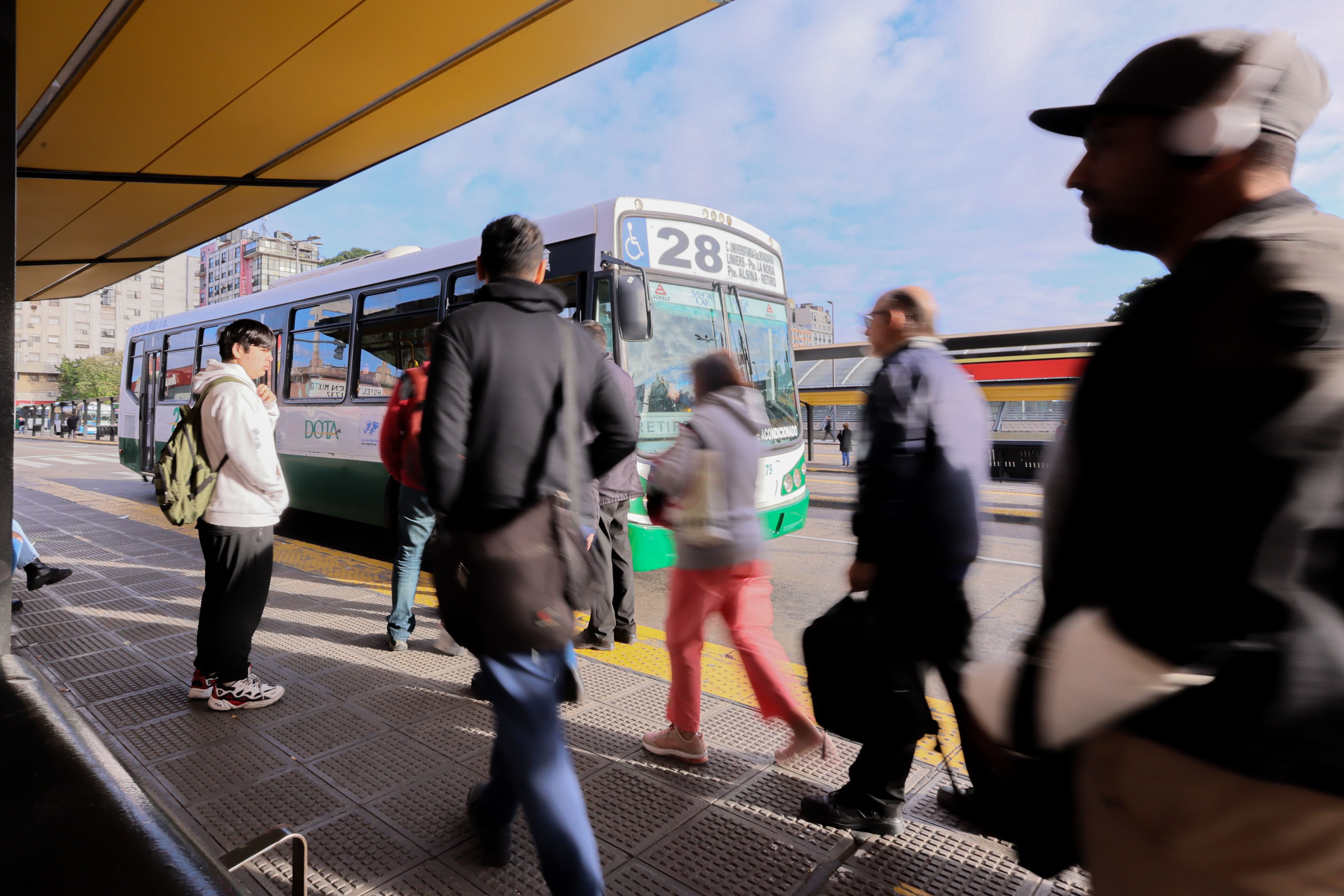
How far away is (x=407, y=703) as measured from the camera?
12.2 feet

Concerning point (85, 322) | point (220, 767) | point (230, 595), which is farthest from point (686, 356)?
point (85, 322)

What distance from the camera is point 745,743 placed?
3324 millimetres

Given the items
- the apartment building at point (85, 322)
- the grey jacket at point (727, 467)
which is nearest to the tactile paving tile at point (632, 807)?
the grey jacket at point (727, 467)

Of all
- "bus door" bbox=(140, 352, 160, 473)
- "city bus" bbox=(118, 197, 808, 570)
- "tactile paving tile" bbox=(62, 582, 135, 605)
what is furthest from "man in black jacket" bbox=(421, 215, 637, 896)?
"bus door" bbox=(140, 352, 160, 473)

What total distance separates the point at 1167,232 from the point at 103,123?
6051 millimetres

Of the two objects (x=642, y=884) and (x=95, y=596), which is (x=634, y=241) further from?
(x=95, y=596)

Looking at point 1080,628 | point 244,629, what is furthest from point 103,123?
point 1080,628

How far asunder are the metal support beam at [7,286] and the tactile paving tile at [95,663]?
52.1 inches

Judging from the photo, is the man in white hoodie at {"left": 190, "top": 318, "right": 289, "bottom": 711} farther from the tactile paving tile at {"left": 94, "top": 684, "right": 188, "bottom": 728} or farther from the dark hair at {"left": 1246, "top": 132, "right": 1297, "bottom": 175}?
the dark hair at {"left": 1246, "top": 132, "right": 1297, "bottom": 175}

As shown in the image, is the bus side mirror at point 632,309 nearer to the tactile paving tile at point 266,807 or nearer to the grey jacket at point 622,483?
the grey jacket at point 622,483

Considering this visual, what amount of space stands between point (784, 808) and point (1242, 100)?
2591 mm

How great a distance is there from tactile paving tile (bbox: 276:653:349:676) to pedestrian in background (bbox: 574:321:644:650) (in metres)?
1.40

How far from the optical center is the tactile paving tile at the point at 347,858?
233 centimetres

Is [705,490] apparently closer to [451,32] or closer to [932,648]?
[932,648]
